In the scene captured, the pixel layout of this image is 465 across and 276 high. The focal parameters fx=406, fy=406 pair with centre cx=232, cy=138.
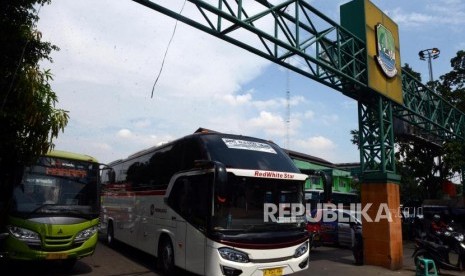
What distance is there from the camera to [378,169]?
12.6 metres

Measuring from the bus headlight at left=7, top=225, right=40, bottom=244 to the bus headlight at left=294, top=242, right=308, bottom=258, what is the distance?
206 inches

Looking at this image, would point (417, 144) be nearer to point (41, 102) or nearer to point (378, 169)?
point (378, 169)

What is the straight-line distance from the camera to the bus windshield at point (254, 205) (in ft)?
24.3

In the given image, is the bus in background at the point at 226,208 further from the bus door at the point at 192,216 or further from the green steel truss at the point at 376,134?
the green steel truss at the point at 376,134

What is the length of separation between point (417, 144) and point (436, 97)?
7.10 meters

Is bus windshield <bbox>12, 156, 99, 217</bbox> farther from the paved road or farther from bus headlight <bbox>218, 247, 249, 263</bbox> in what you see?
bus headlight <bbox>218, 247, 249, 263</bbox>

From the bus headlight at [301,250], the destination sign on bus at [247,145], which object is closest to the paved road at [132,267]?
the bus headlight at [301,250]

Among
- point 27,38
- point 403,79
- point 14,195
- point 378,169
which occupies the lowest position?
point 14,195

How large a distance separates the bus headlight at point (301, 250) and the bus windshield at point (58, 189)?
469 centimetres

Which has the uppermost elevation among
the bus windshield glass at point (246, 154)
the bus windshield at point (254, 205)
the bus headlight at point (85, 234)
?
the bus windshield glass at point (246, 154)

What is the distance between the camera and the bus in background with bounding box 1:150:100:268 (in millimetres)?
8203

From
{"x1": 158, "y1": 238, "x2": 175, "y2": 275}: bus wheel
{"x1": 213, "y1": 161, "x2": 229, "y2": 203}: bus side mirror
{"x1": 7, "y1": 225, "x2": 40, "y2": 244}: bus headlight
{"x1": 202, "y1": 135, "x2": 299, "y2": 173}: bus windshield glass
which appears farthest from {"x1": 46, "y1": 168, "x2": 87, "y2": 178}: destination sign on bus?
{"x1": 213, "y1": 161, "x2": 229, "y2": 203}: bus side mirror

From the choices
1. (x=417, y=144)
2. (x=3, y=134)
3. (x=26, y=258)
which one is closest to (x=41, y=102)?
(x=3, y=134)

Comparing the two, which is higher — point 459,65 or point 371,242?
point 459,65
